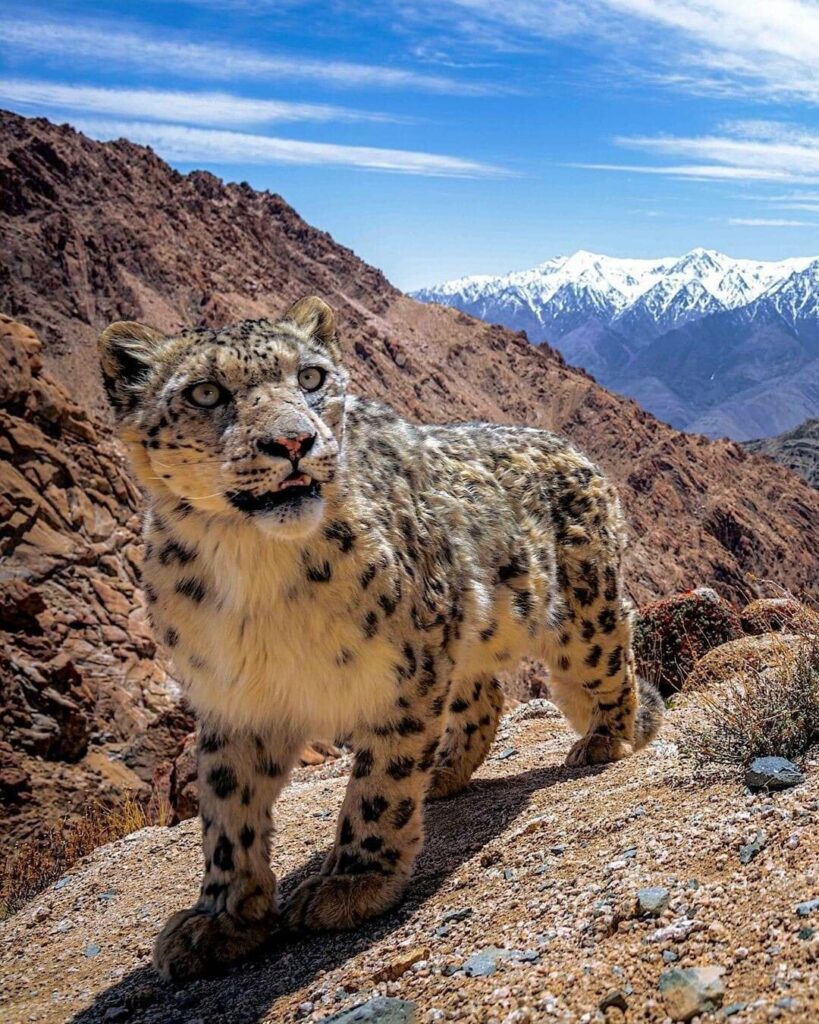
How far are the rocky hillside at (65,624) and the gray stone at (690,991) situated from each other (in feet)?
28.2

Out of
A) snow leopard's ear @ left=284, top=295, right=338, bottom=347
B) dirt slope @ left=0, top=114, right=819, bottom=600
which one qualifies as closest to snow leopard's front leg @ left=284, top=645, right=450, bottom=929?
snow leopard's ear @ left=284, top=295, right=338, bottom=347

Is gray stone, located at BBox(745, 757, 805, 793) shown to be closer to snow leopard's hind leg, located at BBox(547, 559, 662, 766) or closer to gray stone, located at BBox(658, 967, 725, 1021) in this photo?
gray stone, located at BBox(658, 967, 725, 1021)

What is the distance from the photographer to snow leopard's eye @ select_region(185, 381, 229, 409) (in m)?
4.37

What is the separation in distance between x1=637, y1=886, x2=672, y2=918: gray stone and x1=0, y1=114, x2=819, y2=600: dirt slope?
4302 centimetres

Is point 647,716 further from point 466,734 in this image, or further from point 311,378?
point 311,378

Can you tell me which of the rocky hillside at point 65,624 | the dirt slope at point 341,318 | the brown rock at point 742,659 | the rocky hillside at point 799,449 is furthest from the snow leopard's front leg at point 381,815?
the rocky hillside at point 799,449

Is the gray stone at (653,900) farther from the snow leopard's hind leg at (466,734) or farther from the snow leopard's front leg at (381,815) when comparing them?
the snow leopard's hind leg at (466,734)

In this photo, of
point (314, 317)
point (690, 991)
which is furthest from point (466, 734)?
point (690, 991)

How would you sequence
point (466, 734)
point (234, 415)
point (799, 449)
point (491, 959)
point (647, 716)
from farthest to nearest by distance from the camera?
point (799, 449) → point (647, 716) → point (466, 734) → point (234, 415) → point (491, 959)

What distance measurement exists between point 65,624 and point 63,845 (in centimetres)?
364

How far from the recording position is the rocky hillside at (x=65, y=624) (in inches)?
439

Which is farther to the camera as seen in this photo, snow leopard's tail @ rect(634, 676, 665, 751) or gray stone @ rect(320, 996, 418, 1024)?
snow leopard's tail @ rect(634, 676, 665, 751)

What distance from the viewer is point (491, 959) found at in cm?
399

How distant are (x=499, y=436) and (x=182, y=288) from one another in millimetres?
58980
